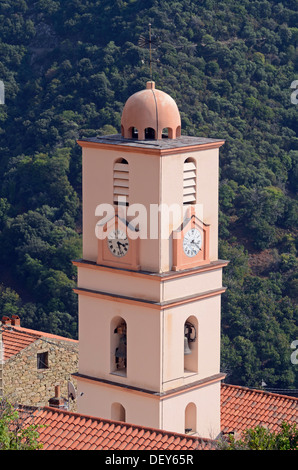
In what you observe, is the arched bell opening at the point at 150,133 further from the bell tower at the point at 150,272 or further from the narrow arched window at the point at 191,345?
the narrow arched window at the point at 191,345

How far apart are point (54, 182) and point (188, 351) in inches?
1535

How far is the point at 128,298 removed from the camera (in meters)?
28.8

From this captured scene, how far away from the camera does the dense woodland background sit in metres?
60.2

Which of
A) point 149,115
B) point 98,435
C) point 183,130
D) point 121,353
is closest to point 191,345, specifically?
point 121,353

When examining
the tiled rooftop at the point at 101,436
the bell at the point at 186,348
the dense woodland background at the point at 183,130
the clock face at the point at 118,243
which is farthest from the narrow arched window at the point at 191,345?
the dense woodland background at the point at 183,130

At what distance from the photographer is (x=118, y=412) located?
29.4m

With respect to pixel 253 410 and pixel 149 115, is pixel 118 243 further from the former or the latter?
pixel 253 410

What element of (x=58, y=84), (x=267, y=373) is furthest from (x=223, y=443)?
(x=58, y=84)

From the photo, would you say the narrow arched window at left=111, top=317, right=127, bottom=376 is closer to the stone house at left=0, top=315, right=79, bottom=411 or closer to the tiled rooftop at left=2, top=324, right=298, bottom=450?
the tiled rooftop at left=2, top=324, right=298, bottom=450

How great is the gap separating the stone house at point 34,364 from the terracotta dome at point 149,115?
7294 millimetres

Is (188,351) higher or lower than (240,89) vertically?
lower

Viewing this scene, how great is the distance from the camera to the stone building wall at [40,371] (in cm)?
3444

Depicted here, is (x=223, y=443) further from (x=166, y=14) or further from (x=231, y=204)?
(x=166, y=14)

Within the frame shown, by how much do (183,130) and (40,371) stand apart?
97.9 feet
